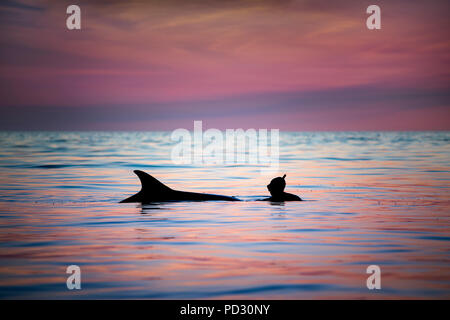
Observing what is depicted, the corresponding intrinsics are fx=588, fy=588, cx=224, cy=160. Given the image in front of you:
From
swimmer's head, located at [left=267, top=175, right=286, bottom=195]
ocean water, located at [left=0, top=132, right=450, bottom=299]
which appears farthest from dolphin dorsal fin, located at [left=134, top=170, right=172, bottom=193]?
swimmer's head, located at [left=267, top=175, right=286, bottom=195]

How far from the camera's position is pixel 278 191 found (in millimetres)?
20359

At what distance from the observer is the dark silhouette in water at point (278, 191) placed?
19922 mm

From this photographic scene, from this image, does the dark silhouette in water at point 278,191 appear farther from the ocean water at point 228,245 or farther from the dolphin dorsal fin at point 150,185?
the dolphin dorsal fin at point 150,185

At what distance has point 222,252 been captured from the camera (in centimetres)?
1242

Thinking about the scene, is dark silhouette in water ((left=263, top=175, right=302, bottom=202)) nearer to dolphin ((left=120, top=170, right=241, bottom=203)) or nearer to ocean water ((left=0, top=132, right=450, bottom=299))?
ocean water ((left=0, top=132, right=450, bottom=299))

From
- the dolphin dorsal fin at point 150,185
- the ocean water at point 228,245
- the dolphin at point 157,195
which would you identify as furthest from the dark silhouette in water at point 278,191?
the dolphin dorsal fin at point 150,185

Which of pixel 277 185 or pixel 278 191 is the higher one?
pixel 277 185

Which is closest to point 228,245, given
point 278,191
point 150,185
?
point 150,185

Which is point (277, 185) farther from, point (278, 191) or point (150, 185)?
point (150, 185)

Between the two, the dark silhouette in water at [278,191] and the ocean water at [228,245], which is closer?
the ocean water at [228,245]
